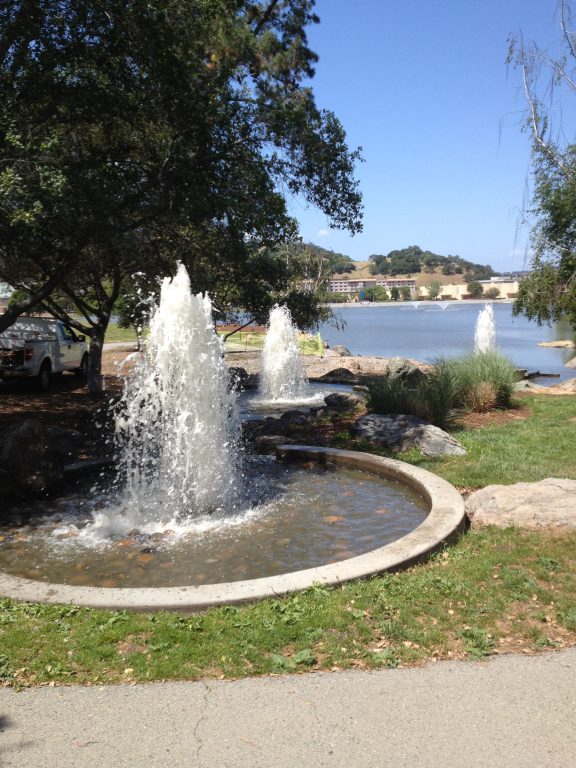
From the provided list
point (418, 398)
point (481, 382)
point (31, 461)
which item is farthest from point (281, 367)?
point (31, 461)

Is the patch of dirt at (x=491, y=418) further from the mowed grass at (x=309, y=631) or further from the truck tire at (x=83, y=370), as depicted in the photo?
the truck tire at (x=83, y=370)

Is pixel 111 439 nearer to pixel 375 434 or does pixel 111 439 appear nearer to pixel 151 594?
pixel 375 434

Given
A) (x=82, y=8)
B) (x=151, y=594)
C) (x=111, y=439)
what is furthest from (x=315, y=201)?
(x=151, y=594)

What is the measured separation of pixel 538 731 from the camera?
311cm

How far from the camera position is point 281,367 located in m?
17.6

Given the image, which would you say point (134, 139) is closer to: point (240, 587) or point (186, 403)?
point (186, 403)

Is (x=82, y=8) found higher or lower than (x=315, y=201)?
higher

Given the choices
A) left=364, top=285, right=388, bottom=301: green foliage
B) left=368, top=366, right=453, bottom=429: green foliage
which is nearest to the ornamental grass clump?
left=368, top=366, right=453, bottom=429: green foliage

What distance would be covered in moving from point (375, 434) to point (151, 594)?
5972 mm

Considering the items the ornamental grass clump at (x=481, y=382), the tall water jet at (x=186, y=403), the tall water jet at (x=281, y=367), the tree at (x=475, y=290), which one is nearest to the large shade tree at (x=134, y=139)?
the tall water jet at (x=186, y=403)

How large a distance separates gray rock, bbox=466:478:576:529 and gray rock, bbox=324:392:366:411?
6411mm

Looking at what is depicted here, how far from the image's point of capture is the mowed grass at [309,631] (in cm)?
372

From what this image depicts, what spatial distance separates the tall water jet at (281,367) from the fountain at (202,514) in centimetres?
853

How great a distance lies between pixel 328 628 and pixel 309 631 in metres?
0.13
